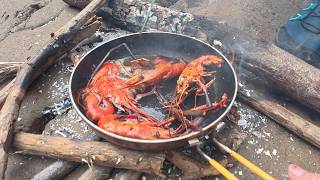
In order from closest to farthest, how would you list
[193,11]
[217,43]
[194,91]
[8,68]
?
[194,91], [217,43], [8,68], [193,11]

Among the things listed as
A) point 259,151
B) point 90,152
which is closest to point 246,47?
point 259,151

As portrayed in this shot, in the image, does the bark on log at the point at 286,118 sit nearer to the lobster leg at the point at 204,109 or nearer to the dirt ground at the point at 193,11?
the dirt ground at the point at 193,11

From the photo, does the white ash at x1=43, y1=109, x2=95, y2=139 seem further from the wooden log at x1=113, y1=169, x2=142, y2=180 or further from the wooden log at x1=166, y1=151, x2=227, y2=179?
the wooden log at x1=166, y1=151, x2=227, y2=179

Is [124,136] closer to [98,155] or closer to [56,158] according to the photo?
[98,155]

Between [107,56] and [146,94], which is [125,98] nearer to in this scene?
[146,94]

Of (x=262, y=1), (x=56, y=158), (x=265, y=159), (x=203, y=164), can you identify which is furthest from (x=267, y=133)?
(x=262, y=1)

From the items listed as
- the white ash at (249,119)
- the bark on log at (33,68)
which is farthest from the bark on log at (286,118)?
the bark on log at (33,68)
